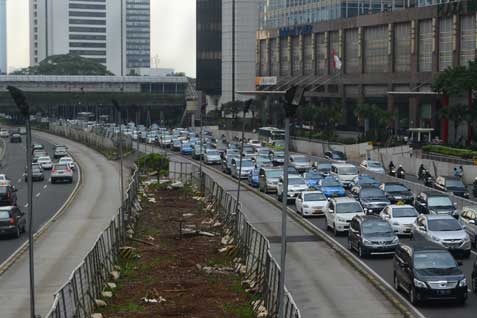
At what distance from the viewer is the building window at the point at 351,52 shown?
118412 mm

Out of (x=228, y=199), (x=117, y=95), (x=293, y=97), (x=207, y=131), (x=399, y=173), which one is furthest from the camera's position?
(x=117, y=95)

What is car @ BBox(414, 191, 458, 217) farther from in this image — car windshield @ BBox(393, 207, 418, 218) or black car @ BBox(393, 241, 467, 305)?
black car @ BBox(393, 241, 467, 305)

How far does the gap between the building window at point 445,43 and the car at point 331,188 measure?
148 ft

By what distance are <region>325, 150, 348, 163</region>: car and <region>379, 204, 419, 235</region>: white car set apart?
4379 centimetres

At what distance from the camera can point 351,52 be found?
120 meters

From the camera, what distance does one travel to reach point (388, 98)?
107312mm

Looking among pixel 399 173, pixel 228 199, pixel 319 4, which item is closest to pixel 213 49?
pixel 319 4

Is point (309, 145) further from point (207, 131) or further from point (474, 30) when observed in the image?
point (207, 131)

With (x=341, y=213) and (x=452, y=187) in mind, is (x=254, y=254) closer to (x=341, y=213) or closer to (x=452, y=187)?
(x=341, y=213)

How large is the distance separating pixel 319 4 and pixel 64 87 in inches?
2790

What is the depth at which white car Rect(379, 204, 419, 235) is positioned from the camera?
38812 mm

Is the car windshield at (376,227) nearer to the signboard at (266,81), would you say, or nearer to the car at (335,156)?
the car at (335,156)

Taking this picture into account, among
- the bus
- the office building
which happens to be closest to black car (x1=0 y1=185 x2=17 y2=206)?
the office building

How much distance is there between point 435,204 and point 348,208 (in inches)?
199
